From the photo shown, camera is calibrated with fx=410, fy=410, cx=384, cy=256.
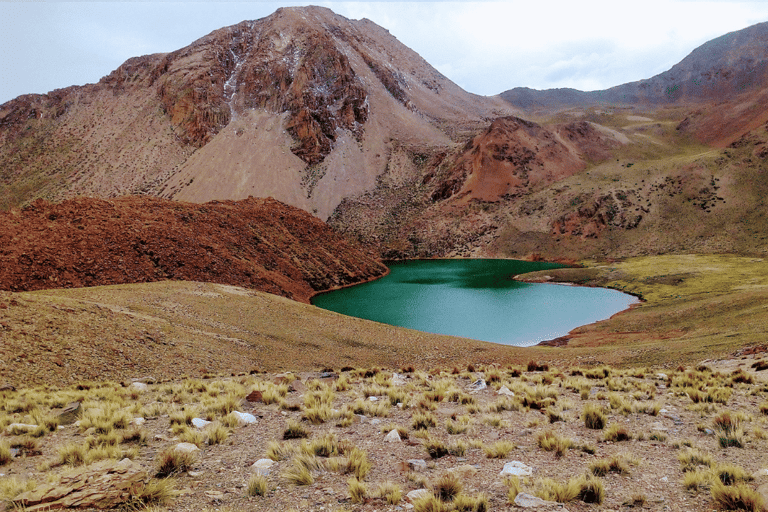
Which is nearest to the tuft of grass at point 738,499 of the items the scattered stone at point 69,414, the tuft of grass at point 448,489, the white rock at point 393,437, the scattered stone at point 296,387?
the tuft of grass at point 448,489

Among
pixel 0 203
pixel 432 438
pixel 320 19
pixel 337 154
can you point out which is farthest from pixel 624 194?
pixel 0 203

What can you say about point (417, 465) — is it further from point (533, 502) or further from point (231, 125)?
point (231, 125)

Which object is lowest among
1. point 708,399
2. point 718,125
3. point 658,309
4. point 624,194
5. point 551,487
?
point 658,309

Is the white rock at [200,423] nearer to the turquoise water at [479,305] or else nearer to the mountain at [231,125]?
the turquoise water at [479,305]

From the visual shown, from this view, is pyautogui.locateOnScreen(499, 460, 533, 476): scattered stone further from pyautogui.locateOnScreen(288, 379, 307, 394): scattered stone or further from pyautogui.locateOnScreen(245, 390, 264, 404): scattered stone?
pyautogui.locateOnScreen(288, 379, 307, 394): scattered stone

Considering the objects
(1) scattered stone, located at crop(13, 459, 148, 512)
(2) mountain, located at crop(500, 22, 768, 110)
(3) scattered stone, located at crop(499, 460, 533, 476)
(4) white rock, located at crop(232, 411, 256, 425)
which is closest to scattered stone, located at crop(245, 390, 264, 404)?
(4) white rock, located at crop(232, 411, 256, 425)

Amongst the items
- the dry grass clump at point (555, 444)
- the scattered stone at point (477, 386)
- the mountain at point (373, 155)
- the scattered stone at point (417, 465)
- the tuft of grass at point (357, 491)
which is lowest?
the scattered stone at point (477, 386)

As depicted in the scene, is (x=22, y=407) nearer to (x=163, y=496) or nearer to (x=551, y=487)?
(x=163, y=496)
